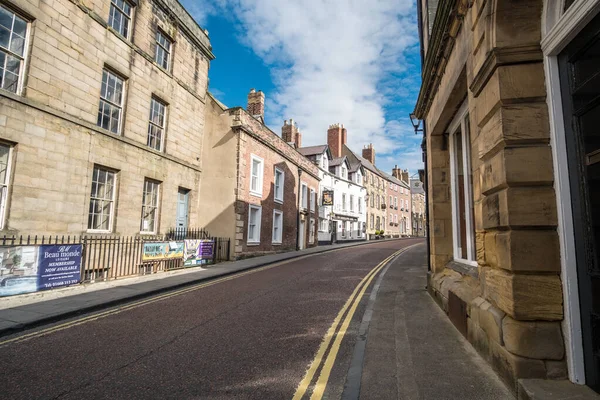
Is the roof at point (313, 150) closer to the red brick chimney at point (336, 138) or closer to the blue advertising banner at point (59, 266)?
the red brick chimney at point (336, 138)

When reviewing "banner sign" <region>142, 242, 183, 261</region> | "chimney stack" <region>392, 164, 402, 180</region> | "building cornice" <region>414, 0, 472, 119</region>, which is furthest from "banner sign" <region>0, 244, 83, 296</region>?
"chimney stack" <region>392, 164, 402, 180</region>

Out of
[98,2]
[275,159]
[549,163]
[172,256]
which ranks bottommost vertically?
[172,256]

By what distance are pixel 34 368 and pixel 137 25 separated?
12.6 meters

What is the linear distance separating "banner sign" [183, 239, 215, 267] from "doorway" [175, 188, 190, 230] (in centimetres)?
166

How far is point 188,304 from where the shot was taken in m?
6.89

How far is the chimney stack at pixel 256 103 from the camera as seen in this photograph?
22812 millimetres

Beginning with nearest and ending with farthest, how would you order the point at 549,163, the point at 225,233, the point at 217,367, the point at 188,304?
the point at 549,163 → the point at 217,367 → the point at 188,304 → the point at 225,233

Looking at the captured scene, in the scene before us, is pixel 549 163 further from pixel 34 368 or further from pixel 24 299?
pixel 24 299

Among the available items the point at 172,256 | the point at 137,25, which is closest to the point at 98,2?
the point at 137,25

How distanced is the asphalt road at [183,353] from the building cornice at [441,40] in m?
4.94

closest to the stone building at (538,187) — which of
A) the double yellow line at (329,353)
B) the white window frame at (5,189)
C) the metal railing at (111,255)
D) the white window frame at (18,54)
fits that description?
the double yellow line at (329,353)

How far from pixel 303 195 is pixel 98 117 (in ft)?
53.5

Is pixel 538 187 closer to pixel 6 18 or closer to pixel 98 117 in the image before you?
pixel 6 18

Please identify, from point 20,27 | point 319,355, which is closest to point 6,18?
point 20,27
